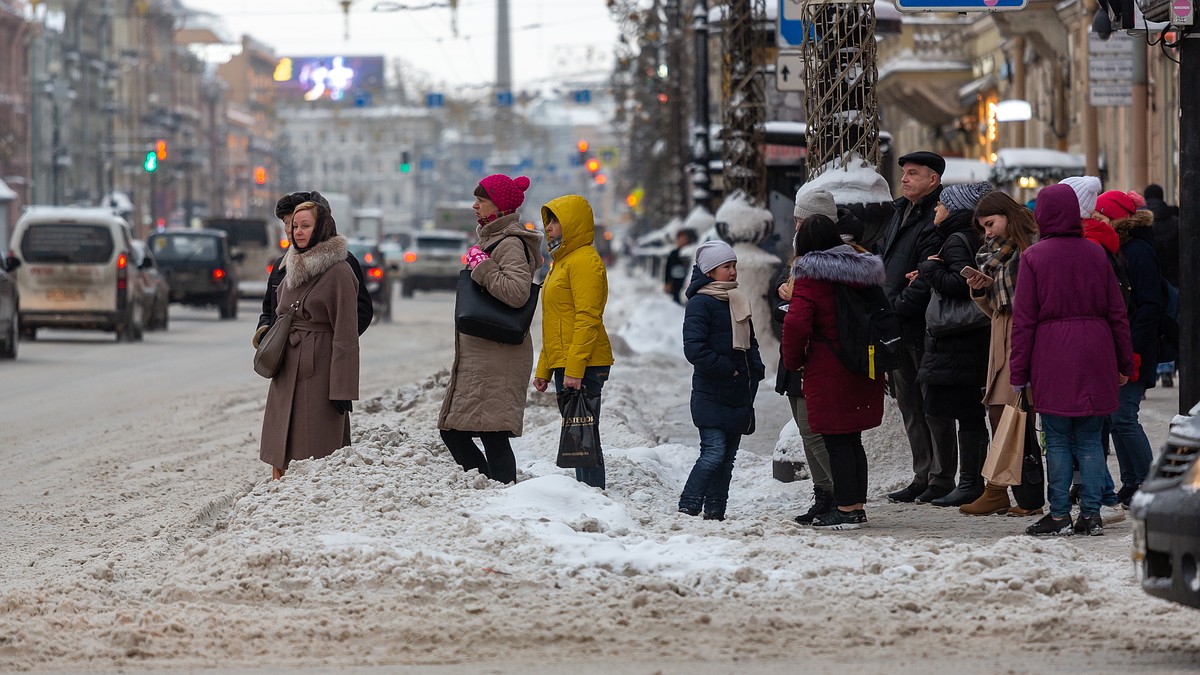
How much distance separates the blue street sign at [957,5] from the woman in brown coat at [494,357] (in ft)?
13.1

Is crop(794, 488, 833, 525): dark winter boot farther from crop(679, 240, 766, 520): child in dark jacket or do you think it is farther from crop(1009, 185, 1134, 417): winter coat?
crop(1009, 185, 1134, 417): winter coat

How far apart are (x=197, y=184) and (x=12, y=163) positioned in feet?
143

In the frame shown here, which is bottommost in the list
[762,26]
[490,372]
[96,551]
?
[96,551]

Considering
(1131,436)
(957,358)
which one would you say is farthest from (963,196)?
(1131,436)

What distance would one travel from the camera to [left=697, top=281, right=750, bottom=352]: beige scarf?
9562 mm

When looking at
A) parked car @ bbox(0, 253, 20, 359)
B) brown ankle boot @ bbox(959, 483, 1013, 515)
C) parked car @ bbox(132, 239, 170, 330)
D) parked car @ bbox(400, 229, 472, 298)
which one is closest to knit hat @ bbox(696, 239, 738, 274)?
brown ankle boot @ bbox(959, 483, 1013, 515)

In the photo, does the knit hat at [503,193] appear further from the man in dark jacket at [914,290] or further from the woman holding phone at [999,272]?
the woman holding phone at [999,272]

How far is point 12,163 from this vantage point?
7706cm

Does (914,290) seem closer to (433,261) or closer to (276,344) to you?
(276,344)

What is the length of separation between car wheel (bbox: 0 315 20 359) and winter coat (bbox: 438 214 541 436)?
51.3ft

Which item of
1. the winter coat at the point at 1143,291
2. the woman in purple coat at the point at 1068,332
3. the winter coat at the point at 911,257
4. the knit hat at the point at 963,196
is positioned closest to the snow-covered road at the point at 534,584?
the woman in purple coat at the point at 1068,332

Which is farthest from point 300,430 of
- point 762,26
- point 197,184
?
point 197,184

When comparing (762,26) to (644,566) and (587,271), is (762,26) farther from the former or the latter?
(644,566)

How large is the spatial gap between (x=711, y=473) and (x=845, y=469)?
0.63 meters
